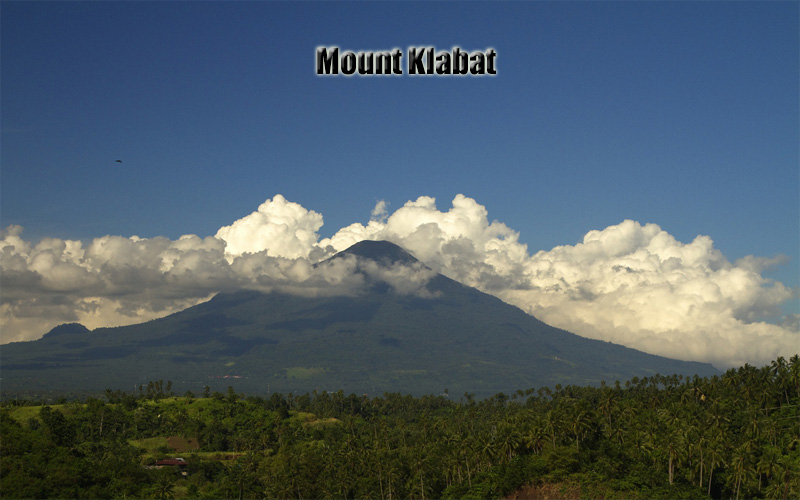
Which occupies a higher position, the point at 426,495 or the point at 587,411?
the point at 587,411

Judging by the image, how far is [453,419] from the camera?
198 metres

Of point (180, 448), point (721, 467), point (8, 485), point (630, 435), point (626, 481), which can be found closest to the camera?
point (8, 485)

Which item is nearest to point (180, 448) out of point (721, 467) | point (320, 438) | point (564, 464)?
point (320, 438)

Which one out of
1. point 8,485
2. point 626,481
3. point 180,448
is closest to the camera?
point 8,485

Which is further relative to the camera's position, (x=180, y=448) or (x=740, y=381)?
(x=180, y=448)

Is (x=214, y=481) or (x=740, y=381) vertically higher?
(x=740, y=381)

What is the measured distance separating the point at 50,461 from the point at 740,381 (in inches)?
5510

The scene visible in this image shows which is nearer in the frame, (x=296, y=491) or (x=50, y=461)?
(x=50, y=461)

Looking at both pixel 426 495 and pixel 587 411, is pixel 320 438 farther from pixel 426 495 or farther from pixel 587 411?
pixel 587 411

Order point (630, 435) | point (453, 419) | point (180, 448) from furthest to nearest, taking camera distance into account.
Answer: point (453, 419), point (180, 448), point (630, 435)

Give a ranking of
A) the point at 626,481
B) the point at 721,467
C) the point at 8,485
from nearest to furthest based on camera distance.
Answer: the point at 8,485 < the point at 626,481 < the point at 721,467

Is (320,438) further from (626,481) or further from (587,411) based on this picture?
(626,481)

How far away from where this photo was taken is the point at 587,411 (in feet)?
439

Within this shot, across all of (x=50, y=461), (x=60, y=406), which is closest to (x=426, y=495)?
(x=50, y=461)
